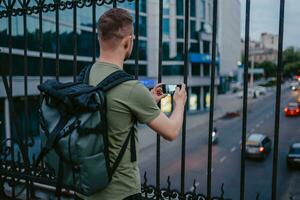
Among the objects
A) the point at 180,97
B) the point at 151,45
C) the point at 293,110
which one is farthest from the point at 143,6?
the point at 180,97

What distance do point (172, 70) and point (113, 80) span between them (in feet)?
Result: 121

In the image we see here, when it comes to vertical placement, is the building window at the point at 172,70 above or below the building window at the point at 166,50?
below

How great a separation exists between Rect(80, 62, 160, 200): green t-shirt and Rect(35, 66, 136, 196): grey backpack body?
0.05 meters

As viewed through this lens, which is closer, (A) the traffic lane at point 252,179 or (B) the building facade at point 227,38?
(A) the traffic lane at point 252,179

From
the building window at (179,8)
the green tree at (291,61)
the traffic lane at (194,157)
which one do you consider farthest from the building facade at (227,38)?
the green tree at (291,61)

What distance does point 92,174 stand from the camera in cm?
203

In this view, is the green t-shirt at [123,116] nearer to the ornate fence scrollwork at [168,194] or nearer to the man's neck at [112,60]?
the man's neck at [112,60]

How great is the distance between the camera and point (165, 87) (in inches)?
102

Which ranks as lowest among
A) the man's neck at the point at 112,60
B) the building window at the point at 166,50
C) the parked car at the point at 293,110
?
the parked car at the point at 293,110

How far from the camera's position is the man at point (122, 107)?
203cm

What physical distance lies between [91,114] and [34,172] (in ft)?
7.97

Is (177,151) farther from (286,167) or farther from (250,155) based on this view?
(286,167)

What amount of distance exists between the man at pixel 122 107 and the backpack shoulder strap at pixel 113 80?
3 cm

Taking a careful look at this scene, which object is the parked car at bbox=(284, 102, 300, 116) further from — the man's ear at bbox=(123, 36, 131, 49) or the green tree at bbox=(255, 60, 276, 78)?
the green tree at bbox=(255, 60, 276, 78)
